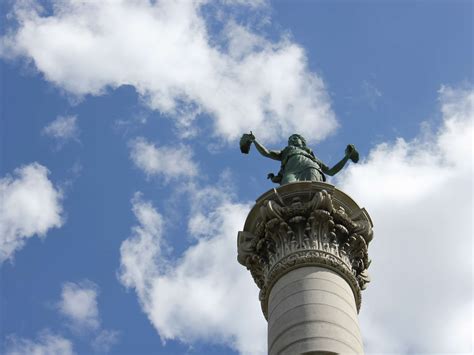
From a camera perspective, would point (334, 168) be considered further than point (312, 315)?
A: Yes

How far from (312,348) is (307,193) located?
530 centimetres

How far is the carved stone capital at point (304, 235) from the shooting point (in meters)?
18.3

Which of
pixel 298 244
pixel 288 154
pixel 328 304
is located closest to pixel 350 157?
pixel 288 154

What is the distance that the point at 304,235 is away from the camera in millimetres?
18797

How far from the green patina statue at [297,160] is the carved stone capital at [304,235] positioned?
6.32 ft

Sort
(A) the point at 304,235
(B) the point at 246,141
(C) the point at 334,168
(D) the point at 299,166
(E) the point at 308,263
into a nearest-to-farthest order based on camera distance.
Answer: (E) the point at 308,263
(A) the point at 304,235
(D) the point at 299,166
(C) the point at 334,168
(B) the point at 246,141

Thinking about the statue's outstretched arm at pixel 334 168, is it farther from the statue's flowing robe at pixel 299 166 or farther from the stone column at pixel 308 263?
the stone column at pixel 308 263

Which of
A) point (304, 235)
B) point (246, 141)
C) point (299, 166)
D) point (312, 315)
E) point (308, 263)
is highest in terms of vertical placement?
point (246, 141)

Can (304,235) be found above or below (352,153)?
below

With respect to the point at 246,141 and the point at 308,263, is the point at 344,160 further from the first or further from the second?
the point at 308,263

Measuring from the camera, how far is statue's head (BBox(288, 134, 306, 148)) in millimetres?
24242

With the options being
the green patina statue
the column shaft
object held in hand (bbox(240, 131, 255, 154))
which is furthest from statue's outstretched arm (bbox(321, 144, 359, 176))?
the column shaft

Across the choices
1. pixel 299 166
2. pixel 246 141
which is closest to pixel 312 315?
pixel 299 166

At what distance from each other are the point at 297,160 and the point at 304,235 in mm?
4579
